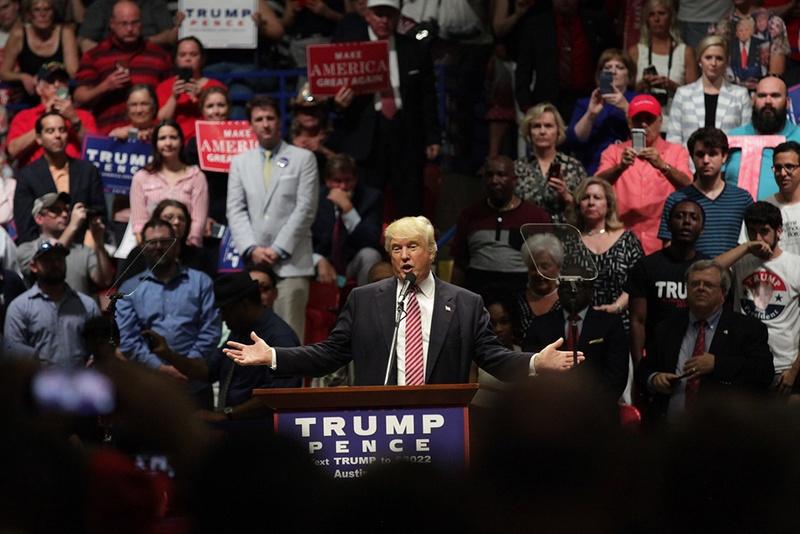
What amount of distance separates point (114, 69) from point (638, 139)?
479cm

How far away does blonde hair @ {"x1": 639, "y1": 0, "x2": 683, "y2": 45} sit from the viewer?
37.9ft

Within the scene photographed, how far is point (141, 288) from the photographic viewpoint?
9805 millimetres

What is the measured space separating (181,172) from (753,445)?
28.4 feet

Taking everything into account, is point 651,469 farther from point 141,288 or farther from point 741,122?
point 741,122

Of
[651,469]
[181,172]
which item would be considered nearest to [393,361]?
[651,469]

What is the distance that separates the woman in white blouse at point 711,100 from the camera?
10.8 meters

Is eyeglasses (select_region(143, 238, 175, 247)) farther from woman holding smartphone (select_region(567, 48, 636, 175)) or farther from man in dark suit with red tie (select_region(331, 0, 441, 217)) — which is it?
woman holding smartphone (select_region(567, 48, 636, 175))

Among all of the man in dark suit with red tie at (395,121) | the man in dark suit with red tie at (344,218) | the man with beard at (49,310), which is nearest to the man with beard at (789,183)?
the man in dark suit with red tie at (344,218)

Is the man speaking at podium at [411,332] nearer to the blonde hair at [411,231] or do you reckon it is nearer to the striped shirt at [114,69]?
the blonde hair at [411,231]

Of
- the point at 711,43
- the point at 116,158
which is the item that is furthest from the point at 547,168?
the point at 116,158

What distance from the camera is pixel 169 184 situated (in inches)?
432

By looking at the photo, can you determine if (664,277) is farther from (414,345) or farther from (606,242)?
(414,345)

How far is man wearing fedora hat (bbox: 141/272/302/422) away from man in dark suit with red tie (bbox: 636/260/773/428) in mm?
2090

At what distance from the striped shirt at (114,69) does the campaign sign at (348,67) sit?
1.55 m
